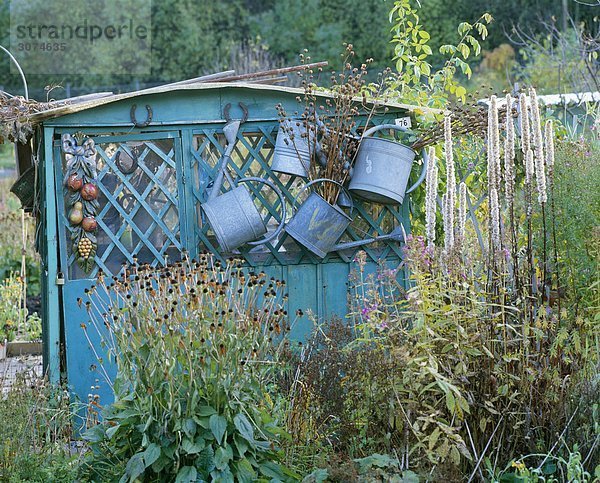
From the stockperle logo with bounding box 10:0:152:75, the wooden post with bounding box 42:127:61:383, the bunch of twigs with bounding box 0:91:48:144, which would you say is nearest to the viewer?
the bunch of twigs with bounding box 0:91:48:144

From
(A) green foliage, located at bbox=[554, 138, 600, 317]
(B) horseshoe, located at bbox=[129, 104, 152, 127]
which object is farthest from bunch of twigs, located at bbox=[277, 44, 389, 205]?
(A) green foliage, located at bbox=[554, 138, 600, 317]

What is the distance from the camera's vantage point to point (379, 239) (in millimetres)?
6027

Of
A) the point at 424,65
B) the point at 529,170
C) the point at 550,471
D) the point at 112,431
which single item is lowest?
the point at 550,471

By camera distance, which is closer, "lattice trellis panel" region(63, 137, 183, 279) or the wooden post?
the wooden post

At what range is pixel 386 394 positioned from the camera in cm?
399

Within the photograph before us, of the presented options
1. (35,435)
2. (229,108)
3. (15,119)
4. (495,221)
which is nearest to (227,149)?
(229,108)

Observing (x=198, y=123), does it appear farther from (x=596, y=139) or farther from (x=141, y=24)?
(x=141, y=24)

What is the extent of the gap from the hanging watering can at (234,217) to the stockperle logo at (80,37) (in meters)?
21.2

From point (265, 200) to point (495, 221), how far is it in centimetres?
217

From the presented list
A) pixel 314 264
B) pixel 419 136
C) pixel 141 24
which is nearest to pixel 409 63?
pixel 419 136

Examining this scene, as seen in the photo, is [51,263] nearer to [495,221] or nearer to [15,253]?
[495,221]

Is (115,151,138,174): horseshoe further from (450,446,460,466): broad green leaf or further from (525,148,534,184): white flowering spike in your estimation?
(450,446,460,466): broad green leaf

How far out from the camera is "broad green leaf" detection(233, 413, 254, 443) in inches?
146

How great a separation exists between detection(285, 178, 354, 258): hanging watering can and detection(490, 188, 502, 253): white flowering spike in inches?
67.4
